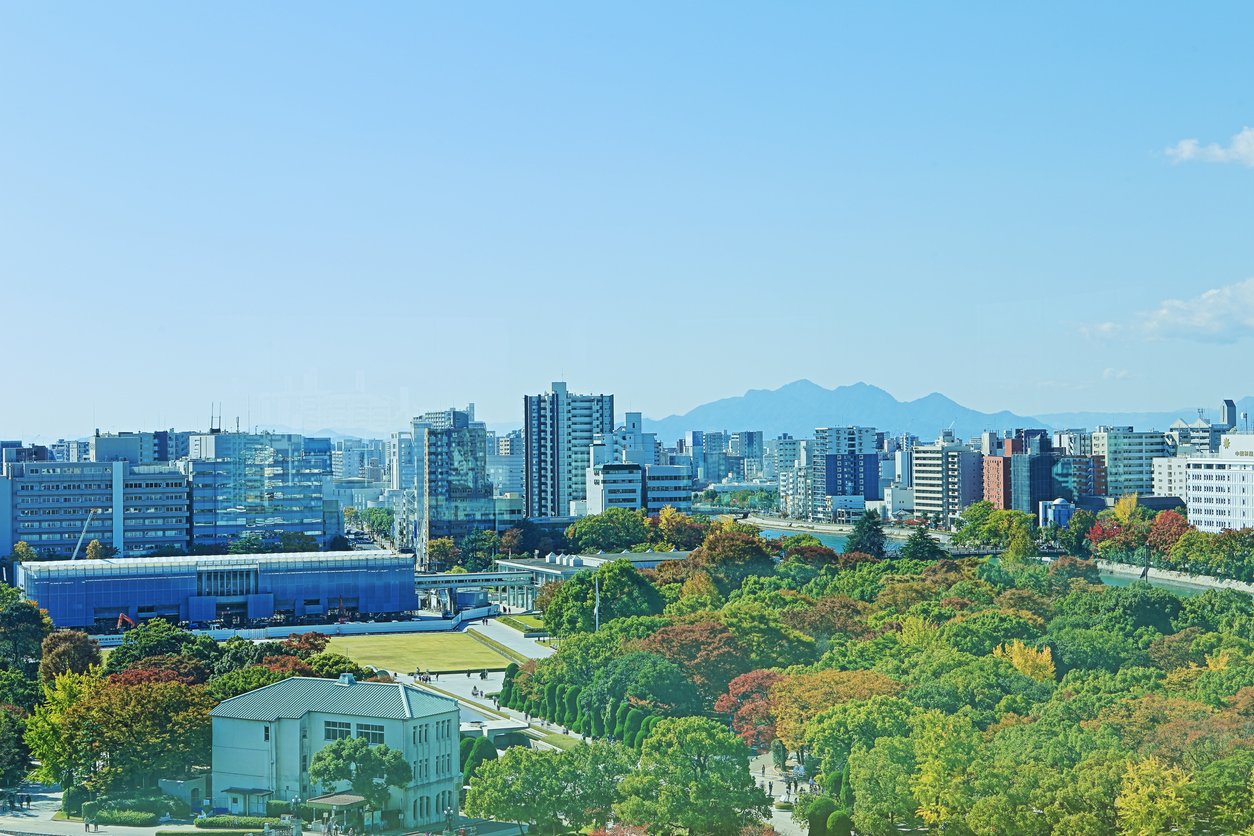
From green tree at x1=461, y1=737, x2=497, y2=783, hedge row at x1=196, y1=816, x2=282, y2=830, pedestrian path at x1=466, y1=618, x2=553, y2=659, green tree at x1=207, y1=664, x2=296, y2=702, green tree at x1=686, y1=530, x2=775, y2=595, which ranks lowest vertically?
hedge row at x1=196, y1=816, x2=282, y2=830

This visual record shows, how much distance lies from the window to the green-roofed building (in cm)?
1

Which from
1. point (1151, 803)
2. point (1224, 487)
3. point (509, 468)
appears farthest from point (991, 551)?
point (1151, 803)

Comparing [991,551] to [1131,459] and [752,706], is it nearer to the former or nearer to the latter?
[1131,459]

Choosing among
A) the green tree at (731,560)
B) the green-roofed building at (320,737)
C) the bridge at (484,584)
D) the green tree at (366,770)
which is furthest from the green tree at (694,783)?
the bridge at (484,584)

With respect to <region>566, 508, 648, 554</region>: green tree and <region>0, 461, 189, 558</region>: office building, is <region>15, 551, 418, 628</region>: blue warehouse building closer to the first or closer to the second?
<region>0, 461, 189, 558</region>: office building

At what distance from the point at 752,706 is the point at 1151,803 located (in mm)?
5808

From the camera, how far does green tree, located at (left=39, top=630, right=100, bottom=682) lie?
22.1 metres

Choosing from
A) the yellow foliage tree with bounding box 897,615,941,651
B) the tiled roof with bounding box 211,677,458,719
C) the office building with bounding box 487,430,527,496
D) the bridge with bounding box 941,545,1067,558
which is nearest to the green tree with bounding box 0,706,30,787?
the tiled roof with bounding box 211,677,458,719

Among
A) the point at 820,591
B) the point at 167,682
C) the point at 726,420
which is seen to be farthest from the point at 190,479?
the point at 726,420

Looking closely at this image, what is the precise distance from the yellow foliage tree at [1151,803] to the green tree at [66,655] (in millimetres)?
14359

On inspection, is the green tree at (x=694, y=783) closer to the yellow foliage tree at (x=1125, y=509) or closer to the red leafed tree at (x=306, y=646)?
the red leafed tree at (x=306, y=646)

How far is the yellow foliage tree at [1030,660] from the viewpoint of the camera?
19.9m

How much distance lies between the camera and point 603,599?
28219 millimetres

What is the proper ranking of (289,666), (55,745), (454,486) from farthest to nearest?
(454,486), (289,666), (55,745)
